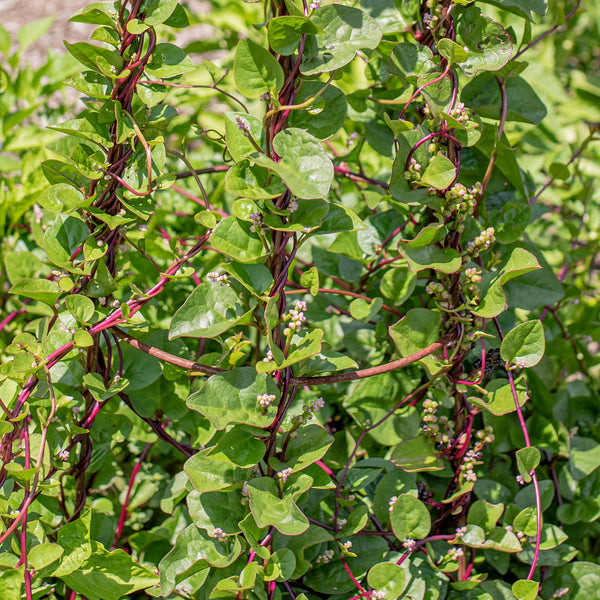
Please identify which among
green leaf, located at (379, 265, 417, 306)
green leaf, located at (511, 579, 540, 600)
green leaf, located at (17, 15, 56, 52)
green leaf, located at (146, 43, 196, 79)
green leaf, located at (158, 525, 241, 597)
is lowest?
green leaf, located at (511, 579, 540, 600)

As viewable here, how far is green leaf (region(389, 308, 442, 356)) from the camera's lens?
0.85m

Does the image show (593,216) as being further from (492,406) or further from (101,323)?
(101,323)

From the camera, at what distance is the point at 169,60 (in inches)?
33.1

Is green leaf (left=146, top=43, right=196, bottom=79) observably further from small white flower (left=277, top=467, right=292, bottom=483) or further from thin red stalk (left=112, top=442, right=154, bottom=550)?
thin red stalk (left=112, top=442, right=154, bottom=550)

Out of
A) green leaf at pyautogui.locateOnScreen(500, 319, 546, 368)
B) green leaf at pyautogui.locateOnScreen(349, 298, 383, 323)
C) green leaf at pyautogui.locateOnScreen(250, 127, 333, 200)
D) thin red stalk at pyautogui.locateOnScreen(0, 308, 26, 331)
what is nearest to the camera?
green leaf at pyautogui.locateOnScreen(250, 127, 333, 200)

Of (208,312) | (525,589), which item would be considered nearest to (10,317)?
(208,312)

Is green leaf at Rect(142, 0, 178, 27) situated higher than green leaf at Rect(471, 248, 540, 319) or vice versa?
green leaf at Rect(142, 0, 178, 27)

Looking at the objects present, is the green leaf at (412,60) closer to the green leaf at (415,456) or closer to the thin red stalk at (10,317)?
the green leaf at (415,456)

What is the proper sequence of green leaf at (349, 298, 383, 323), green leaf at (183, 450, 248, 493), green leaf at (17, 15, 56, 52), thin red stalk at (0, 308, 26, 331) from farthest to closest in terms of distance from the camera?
green leaf at (17, 15, 56, 52) < thin red stalk at (0, 308, 26, 331) < green leaf at (349, 298, 383, 323) < green leaf at (183, 450, 248, 493)

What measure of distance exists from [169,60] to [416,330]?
484 mm

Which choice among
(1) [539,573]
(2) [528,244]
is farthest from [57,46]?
(1) [539,573]

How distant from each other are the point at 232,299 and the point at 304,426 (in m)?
0.19

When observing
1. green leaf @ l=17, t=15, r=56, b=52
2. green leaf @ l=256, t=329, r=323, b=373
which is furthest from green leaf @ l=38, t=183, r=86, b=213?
green leaf @ l=17, t=15, r=56, b=52

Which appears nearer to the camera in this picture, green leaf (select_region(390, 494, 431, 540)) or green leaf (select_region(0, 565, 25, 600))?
green leaf (select_region(0, 565, 25, 600))
